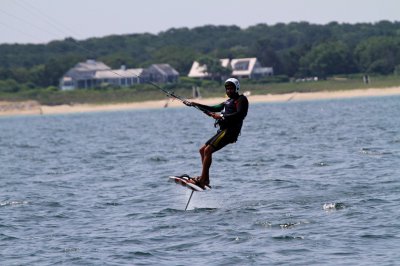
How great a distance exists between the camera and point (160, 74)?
524 feet

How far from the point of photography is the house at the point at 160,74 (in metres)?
160

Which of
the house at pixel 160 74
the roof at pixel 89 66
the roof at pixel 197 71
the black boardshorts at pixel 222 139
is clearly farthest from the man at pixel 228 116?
the roof at pixel 89 66

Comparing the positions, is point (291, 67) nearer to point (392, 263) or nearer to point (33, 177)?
point (33, 177)

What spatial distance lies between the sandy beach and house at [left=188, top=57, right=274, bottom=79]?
84.7ft

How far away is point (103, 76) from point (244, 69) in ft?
80.4

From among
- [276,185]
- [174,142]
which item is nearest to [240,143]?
[174,142]

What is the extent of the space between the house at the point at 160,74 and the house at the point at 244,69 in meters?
3.11

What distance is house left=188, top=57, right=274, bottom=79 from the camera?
535 feet

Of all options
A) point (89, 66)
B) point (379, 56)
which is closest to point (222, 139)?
point (379, 56)

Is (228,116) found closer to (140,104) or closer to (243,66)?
(140,104)

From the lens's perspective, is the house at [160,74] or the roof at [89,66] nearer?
the house at [160,74]

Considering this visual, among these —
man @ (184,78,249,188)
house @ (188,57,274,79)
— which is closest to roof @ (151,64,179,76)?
house @ (188,57,274,79)

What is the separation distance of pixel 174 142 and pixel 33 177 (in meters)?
17.2

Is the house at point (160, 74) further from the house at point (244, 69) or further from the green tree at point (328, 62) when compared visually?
the green tree at point (328, 62)
